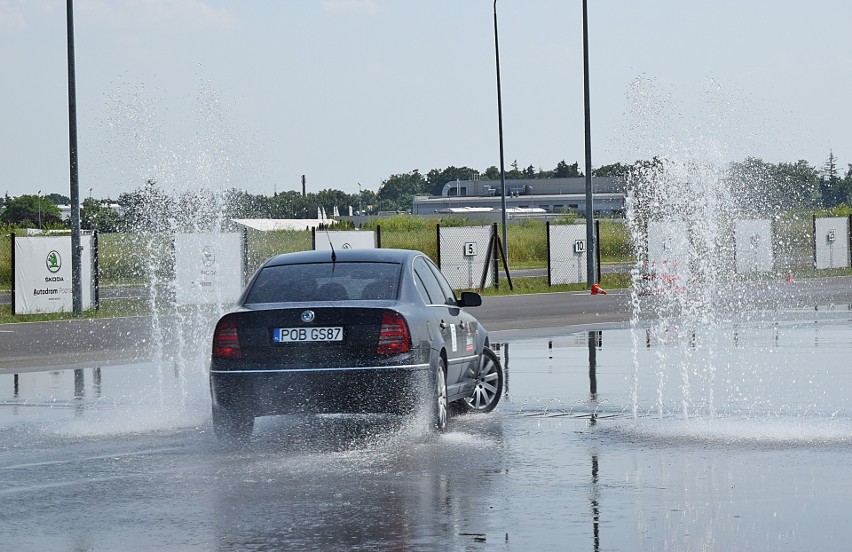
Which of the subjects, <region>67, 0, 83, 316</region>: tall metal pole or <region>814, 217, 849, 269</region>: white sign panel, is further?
<region>814, 217, 849, 269</region>: white sign panel

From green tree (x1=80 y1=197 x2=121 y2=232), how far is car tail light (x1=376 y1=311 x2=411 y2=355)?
77.4 metres

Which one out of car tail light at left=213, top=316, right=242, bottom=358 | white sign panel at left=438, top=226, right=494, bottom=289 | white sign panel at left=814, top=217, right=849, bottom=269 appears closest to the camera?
car tail light at left=213, top=316, right=242, bottom=358

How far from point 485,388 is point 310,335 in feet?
9.51

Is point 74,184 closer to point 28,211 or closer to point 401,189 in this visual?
point 28,211

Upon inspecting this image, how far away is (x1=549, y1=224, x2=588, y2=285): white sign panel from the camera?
142ft

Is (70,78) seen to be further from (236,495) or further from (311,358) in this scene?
(236,495)

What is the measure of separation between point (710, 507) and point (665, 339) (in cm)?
1436

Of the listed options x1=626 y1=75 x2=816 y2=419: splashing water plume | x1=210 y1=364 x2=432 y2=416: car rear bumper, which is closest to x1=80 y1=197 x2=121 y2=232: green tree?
x1=626 y1=75 x2=816 y2=419: splashing water plume

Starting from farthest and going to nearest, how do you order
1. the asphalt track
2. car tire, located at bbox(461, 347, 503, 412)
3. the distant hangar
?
1. the distant hangar
2. the asphalt track
3. car tire, located at bbox(461, 347, 503, 412)

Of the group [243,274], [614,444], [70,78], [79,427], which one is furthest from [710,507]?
[243,274]

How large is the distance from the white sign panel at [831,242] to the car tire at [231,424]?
43.0 meters

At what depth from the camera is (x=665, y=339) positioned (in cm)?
2256

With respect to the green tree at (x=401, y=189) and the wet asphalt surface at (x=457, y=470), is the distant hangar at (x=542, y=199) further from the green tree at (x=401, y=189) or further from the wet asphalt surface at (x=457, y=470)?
the wet asphalt surface at (x=457, y=470)

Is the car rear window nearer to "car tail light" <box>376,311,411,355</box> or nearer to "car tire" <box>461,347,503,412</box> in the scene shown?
"car tail light" <box>376,311,411,355</box>
